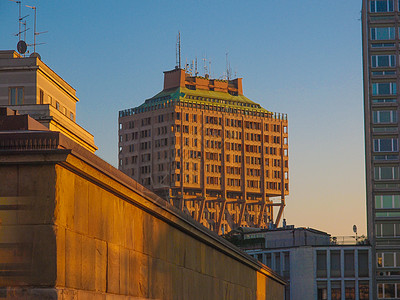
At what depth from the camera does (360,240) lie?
143 m

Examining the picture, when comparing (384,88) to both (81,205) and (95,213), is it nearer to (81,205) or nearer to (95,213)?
(95,213)

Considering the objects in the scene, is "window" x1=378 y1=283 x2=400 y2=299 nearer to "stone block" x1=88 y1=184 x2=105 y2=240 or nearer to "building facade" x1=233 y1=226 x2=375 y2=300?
"building facade" x1=233 y1=226 x2=375 y2=300

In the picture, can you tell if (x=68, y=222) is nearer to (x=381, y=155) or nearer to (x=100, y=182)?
(x=100, y=182)

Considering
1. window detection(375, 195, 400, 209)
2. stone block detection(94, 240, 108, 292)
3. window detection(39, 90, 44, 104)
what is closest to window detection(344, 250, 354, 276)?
window detection(375, 195, 400, 209)

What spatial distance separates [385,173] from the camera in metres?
136

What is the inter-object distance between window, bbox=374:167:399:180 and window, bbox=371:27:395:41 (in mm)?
18958

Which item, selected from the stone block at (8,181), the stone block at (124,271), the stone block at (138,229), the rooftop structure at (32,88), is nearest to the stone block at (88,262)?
the stone block at (8,181)

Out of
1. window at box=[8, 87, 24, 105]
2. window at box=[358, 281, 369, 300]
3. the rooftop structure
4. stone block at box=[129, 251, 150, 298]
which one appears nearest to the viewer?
stone block at box=[129, 251, 150, 298]

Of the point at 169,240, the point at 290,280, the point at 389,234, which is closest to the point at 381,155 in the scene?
the point at 389,234

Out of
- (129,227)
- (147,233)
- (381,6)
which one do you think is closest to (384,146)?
(381,6)

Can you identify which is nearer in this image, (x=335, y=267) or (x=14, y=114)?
(x=14, y=114)

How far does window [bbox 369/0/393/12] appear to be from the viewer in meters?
138

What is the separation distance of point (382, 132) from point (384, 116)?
7.72 ft

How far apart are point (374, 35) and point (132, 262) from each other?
126 metres
